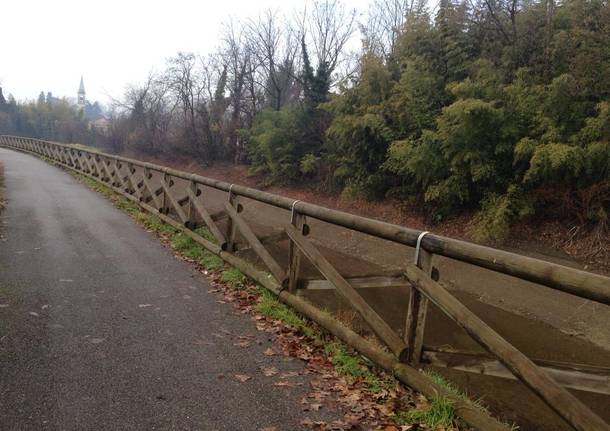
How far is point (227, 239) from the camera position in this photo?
22.5ft

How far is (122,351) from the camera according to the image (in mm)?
→ 3709

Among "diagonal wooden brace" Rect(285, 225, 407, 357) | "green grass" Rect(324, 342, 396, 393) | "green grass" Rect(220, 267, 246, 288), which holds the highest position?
"diagonal wooden brace" Rect(285, 225, 407, 357)

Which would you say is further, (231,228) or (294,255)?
(231,228)

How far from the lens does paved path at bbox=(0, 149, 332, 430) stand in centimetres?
288

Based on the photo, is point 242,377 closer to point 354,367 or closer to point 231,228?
point 354,367

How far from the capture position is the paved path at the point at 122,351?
113 inches

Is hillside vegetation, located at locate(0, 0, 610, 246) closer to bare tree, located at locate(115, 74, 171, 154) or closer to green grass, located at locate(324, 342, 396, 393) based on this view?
green grass, located at locate(324, 342, 396, 393)

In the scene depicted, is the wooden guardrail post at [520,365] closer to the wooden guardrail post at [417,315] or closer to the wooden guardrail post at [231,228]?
the wooden guardrail post at [417,315]

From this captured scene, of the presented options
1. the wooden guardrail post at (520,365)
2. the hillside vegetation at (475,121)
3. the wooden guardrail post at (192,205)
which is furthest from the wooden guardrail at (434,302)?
the hillside vegetation at (475,121)

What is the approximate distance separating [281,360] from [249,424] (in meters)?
0.98

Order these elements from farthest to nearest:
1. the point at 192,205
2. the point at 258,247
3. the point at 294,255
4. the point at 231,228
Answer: the point at 192,205 < the point at 231,228 < the point at 258,247 < the point at 294,255

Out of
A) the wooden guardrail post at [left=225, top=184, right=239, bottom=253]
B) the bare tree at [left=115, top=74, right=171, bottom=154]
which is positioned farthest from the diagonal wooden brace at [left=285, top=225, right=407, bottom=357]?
the bare tree at [left=115, top=74, right=171, bottom=154]

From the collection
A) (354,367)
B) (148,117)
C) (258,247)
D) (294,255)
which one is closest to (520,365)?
(354,367)

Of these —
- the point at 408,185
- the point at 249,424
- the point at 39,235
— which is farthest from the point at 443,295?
the point at 408,185
